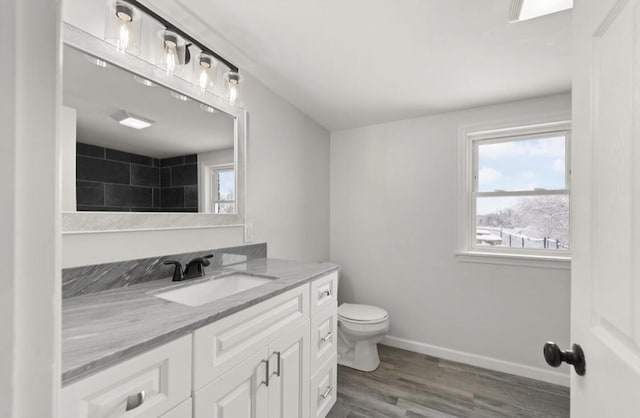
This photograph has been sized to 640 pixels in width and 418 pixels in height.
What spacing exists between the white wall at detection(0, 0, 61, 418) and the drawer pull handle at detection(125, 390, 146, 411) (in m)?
0.57

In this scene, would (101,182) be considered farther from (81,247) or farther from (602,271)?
(602,271)

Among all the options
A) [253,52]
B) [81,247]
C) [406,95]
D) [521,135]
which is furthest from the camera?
[521,135]

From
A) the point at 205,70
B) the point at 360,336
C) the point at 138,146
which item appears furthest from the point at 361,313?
the point at 205,70

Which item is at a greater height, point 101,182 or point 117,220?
point 101,182

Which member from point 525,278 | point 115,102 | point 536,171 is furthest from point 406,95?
point 115,102

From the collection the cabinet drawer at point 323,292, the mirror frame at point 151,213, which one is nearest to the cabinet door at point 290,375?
the cabinet drawer at point 323,292

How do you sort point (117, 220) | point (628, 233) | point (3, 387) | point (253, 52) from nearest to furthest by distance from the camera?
point (3, 387)
point (628, 233)
point (117, 220)
point (253, 52)

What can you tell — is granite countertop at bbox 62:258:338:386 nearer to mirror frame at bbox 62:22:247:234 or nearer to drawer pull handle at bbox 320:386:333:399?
mirror frame at bbox 62:22:247:234

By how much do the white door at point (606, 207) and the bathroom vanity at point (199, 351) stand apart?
0.98m

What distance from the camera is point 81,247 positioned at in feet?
3.63

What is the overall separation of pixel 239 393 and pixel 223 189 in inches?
42.8

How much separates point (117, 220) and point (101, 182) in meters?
0.17

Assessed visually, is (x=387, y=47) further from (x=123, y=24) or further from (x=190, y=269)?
(x=190, y=269)

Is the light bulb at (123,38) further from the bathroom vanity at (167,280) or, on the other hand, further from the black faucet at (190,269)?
the black faucet at (190,269)
